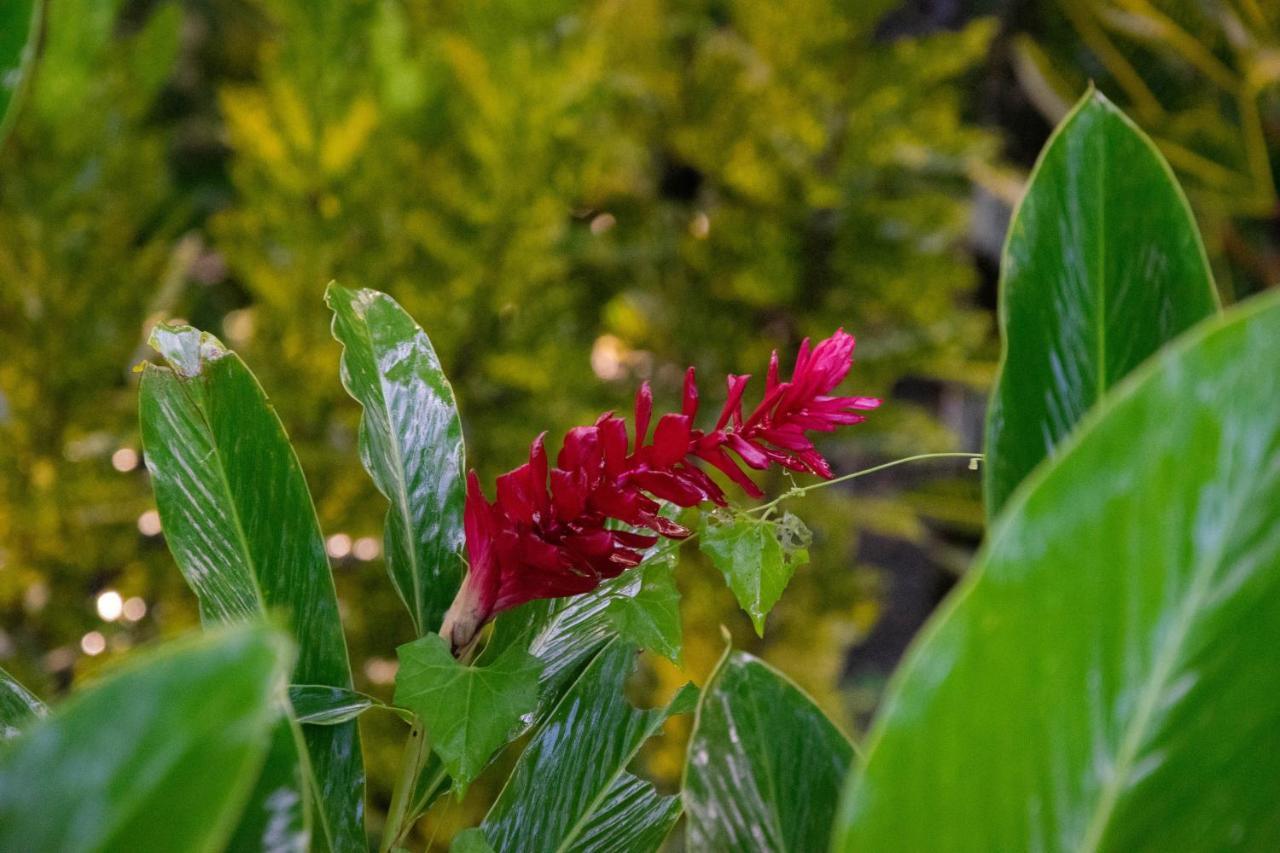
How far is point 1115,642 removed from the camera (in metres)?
0.18

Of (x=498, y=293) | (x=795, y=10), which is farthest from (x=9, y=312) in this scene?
(x=795, y=10)

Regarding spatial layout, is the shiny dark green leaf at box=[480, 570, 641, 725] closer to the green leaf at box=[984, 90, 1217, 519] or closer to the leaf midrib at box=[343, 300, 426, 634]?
the leaf midrib at box=[343, 300, 426, 634]

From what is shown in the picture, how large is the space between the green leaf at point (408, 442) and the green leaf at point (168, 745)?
0.17 meters

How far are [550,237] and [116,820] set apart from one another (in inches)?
29.9

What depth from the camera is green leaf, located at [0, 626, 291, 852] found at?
0.49ft

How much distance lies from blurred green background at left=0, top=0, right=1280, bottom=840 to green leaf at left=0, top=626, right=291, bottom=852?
2.03 feet

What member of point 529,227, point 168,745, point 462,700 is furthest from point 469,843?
point 529,227

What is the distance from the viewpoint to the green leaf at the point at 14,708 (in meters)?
0.29

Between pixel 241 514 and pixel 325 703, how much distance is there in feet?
0.20

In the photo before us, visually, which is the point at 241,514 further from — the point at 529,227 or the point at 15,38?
the point at 529,227

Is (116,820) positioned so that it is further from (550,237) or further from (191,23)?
(191,23)

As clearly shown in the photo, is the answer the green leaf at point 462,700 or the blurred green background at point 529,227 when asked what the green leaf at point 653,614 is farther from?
the blurred green background at point 529,227

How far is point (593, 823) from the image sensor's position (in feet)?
1.07

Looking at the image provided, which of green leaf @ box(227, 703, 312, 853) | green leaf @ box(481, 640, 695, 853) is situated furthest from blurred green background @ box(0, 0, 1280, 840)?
green leaf @ box(227, 703, 312, 853)
